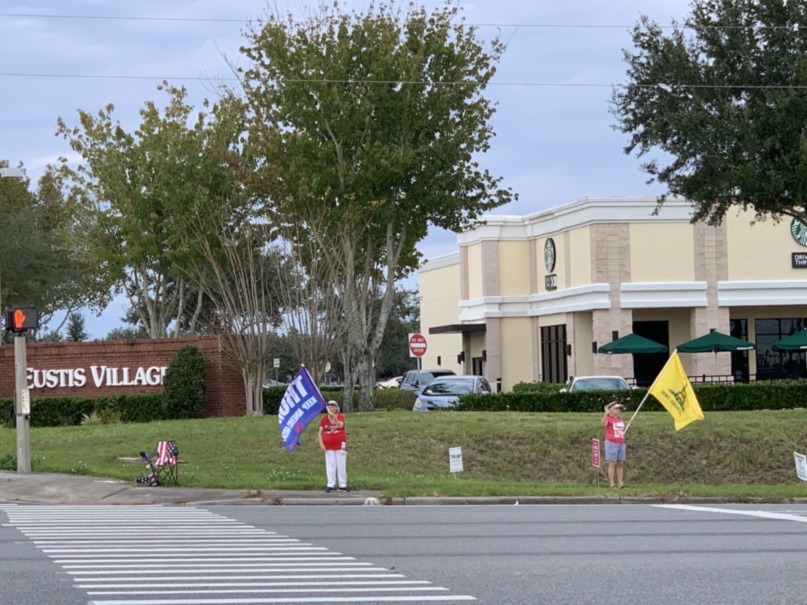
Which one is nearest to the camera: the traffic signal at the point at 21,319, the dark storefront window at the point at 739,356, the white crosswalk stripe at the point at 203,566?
the white crosswalk stripe at the point at 203,566

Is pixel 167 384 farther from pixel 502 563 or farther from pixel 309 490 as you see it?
pixel 502 563

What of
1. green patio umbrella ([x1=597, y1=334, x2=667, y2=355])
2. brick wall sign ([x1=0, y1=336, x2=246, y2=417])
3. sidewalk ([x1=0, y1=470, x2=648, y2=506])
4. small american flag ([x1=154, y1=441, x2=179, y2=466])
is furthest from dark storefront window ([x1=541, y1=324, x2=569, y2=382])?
small american flag ([x1=154, y1=441, x2=179, y2=466])

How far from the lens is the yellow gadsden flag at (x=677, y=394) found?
84.7 feet

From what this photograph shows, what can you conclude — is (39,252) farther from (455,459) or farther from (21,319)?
(455,459)

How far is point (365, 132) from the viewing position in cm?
3466

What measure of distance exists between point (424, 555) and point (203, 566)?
239cm

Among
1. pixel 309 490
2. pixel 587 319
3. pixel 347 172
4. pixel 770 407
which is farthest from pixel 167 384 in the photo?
pixel 587 319

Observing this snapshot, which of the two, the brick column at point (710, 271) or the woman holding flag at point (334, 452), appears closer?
the woman holding flag at point (334, 452)

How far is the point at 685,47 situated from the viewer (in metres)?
32.7

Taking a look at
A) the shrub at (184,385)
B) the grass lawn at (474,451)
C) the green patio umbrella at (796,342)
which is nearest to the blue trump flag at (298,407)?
the grass lawn at (474,451)

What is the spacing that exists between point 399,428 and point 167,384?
9.32m

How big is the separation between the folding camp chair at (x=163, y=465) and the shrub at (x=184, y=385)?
40.7ft

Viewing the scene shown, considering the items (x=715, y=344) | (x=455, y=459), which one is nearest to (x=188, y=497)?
(x=455, y=459)

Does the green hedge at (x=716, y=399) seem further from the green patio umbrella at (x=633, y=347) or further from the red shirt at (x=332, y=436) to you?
the red shirt at (x=332, y=436)
